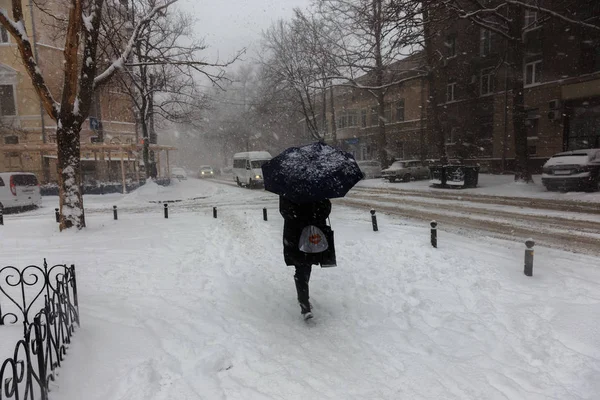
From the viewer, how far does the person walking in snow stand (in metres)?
4.49

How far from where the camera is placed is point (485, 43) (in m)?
28.7

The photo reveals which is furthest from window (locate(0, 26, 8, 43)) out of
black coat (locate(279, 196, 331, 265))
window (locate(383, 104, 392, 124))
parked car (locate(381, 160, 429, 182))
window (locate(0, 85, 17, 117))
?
window (locate(383, 104, 392, 124))

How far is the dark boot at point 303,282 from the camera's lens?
4.69 meters

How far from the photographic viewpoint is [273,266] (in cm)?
715

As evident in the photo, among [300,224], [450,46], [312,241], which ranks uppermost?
→ [450,46]

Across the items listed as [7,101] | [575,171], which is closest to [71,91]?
[575,171]

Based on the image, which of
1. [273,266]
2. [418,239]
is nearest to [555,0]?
[418,239]

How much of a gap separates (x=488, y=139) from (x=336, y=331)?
29056 millimetres

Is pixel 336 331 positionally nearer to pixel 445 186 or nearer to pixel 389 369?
pixel 389 369

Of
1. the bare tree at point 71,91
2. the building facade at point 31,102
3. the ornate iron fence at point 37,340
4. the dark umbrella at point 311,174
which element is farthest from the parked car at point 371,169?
the ornate iron fence at point 37,340

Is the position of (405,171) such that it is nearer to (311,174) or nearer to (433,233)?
(433,233)

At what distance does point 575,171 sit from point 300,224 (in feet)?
51.5

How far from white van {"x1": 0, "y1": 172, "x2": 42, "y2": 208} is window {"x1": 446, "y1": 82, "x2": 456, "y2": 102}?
103 feet

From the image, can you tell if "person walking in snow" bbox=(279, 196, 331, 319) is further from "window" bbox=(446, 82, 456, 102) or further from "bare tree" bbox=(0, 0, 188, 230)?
"window" bbox=(446, 82, 456, 102)
